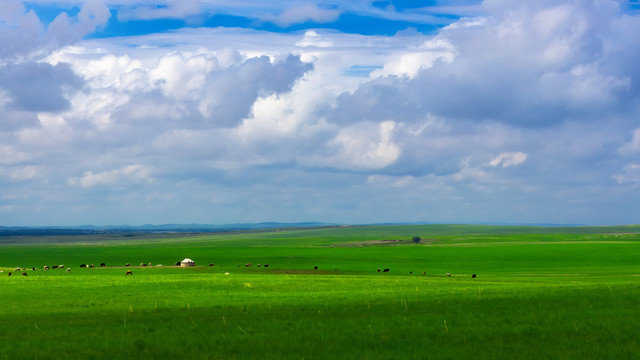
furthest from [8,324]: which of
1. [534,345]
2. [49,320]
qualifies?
[534,345]

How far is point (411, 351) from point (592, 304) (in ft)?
48.1

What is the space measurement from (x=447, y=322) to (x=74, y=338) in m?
14.8

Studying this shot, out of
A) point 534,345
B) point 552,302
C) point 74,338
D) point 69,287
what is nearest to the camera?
point 534,345

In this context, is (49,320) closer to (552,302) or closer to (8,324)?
(8,324)

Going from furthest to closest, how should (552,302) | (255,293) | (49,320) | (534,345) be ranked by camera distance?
(255,293) → (552,302) → (49,320) → (534,345)

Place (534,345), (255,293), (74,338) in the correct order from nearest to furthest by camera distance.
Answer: (534,345) < (74,338) < (255,293)

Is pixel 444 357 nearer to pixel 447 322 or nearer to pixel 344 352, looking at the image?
pixel 344 352

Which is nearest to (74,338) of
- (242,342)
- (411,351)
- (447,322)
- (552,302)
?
(242,342)

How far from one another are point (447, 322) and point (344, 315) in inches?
214

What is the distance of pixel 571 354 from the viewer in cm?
1977

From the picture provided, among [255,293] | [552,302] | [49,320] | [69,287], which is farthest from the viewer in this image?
[69,287]

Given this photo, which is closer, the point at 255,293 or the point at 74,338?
the point at 74,338

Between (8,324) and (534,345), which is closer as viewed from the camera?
(534,345)

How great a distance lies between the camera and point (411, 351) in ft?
68.0
